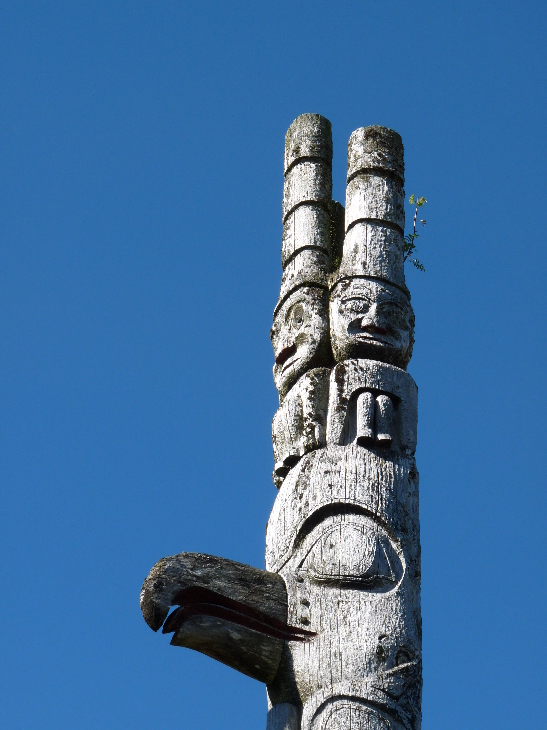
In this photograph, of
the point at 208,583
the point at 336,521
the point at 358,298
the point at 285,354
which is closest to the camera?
the point at 208,583

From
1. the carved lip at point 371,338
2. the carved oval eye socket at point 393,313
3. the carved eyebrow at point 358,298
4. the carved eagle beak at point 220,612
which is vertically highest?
the carved eyebrow at point 358,298

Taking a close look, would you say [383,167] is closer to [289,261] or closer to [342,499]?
[289,261]

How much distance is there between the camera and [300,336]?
7609 mm

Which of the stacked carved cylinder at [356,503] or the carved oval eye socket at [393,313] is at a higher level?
the carved oval eye socket at [393,313]

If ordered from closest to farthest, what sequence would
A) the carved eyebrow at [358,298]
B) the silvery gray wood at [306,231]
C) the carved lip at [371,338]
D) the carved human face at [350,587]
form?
the carved human face at [350,587] < the carved lip at [371,338] < the carved eyebrow at [358,298] < the silvery gray wood at [306,231]

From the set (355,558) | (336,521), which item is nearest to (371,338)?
(336,521)

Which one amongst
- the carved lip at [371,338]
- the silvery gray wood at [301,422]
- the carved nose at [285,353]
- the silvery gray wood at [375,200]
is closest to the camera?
the silvery gray wood at [301,422]

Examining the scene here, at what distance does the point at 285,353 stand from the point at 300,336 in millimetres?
174

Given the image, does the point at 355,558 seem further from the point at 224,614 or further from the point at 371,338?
the point at 371,338

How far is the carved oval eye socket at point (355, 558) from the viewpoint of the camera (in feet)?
20.3

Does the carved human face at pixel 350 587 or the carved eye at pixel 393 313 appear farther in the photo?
the carved eye at pixel 393 313

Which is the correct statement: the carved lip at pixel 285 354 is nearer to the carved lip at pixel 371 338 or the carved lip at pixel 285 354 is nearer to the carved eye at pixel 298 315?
the carved eye at pixel 298 315

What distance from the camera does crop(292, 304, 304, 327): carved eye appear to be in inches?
303

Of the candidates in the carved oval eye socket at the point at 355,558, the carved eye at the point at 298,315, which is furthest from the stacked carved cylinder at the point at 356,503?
the carved eye at the point at 298,315
